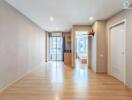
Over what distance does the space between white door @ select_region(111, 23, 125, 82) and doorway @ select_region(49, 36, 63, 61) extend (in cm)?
783

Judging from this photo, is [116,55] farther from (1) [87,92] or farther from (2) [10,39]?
(2) [10,39]

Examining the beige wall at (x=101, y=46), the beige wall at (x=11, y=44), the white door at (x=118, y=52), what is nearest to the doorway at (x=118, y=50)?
the white door at (x=118, y=52)

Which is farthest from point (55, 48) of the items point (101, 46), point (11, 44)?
point (11, 44)

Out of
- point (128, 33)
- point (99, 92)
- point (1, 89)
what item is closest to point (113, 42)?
point (128, 33)

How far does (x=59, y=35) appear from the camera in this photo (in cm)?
1403

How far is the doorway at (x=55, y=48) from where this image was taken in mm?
14336

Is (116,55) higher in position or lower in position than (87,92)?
higher

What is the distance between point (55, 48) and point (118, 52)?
28.6ft

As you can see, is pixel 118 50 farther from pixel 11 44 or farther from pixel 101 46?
pixel 11 44

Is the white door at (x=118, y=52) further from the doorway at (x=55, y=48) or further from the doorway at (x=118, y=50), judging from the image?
the doorway at (x=55, y=48)

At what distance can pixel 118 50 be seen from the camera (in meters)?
6.27

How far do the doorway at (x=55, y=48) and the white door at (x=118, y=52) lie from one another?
783 centimetres

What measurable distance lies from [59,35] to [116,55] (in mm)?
8133

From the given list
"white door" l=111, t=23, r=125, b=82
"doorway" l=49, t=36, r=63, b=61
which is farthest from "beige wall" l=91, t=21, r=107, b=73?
"doorway" l=49, t=36, r=63, b=61
